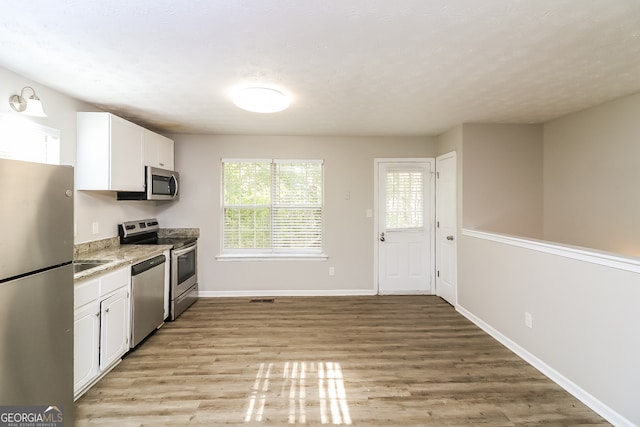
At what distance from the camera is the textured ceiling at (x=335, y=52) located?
1.49m

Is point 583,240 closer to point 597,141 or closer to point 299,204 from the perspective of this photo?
point 597,141

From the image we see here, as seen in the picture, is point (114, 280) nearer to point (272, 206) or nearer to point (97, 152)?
point (97, 152)

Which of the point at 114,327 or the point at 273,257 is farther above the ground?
the point at 273,257

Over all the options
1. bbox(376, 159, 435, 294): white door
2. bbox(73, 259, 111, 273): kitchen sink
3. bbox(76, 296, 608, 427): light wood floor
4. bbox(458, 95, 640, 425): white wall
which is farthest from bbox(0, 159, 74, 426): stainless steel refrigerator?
bbox(376, 159, 435, 294): white door

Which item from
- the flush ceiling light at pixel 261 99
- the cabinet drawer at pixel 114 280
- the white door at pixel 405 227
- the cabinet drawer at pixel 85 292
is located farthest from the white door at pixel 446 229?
the cabinet drawer at pixel 85 292

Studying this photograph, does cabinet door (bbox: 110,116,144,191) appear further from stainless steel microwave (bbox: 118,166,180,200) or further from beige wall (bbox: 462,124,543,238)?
beige wall (bbox: 462,124,543,238)

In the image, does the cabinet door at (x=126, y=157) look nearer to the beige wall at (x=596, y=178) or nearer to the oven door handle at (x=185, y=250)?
the oven door handle at (x=185, y=250)

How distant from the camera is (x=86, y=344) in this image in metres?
2.08

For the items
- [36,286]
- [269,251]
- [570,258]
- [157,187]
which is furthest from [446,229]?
[36,286]

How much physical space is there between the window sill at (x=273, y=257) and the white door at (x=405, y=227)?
37.4 inches

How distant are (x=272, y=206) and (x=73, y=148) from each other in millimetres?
2324

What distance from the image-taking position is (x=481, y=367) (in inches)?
95.4

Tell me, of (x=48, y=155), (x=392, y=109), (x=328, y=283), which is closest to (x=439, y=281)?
(x=328, y=283)

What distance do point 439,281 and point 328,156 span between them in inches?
99.4
